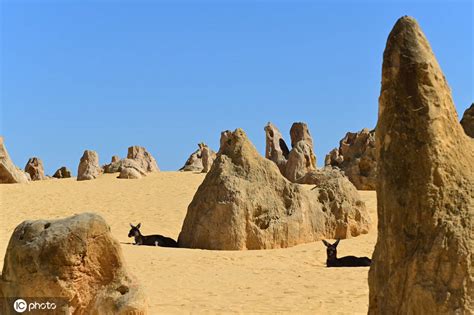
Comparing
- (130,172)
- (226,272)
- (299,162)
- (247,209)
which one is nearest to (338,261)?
(226,272)

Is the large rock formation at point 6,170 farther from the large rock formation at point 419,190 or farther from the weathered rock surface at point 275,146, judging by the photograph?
the large rock formation at point 419,190

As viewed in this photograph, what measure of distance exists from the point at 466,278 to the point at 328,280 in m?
6.48

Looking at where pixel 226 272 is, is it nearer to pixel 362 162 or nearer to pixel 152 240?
pixel 152 240

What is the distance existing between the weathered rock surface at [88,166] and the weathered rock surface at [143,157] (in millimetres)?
7629

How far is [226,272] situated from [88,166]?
907 inches

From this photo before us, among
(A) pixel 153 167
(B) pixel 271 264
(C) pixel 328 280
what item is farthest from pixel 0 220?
(A) pixel 153 167

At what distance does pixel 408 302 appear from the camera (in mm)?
5805

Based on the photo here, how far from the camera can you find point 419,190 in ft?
19.6

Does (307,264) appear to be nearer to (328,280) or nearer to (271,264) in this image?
(271,264)

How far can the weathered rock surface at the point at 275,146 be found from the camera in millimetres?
36938

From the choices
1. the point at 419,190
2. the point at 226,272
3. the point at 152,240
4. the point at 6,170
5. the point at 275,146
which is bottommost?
the point at 226,272

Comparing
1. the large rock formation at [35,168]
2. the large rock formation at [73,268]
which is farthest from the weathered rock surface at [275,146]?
the large rock formation at [73,268]

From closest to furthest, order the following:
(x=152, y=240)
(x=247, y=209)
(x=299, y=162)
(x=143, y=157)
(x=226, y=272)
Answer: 1. (x=226, y=272)
2. (x=247, y=209)
3. (x=152, y=240)
4. (x=299, y=162)
5. (x=143, y=157)

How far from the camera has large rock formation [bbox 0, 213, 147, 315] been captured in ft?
24.1
